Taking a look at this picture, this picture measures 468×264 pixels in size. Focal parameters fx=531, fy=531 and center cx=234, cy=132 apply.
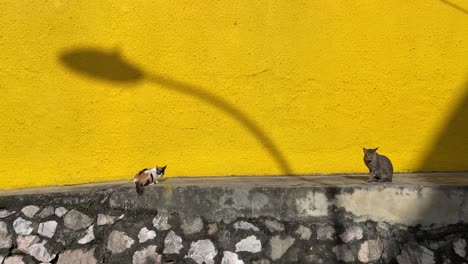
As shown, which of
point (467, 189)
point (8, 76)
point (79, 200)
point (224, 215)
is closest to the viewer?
point (467, 189)

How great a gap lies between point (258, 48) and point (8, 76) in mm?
2277

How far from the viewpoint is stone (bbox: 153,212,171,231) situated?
3934 millimetres

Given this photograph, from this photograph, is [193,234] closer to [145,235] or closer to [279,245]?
[145,235]

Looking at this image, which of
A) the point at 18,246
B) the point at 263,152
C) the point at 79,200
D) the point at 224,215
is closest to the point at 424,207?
the point at 224,215

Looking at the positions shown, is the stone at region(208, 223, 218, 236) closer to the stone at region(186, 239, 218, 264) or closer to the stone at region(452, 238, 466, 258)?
the stone at region(186, 239, 218, 264)

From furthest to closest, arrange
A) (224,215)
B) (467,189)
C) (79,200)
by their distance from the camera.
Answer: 1. (79,200)
2. (224,215)
3. (467,189)

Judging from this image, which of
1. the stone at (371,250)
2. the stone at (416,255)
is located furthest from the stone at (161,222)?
the stone at (416,255)

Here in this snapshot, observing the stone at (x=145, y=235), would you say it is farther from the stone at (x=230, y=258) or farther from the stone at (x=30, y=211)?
the stone at (x=30, y=211)

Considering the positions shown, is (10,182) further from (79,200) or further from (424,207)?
(424,207)

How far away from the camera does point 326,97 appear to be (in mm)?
4930

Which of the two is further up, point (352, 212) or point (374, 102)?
point (374, 102)

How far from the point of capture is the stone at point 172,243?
3900mm

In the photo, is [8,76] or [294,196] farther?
[8,76]

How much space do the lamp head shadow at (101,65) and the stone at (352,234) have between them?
7.67 ft
